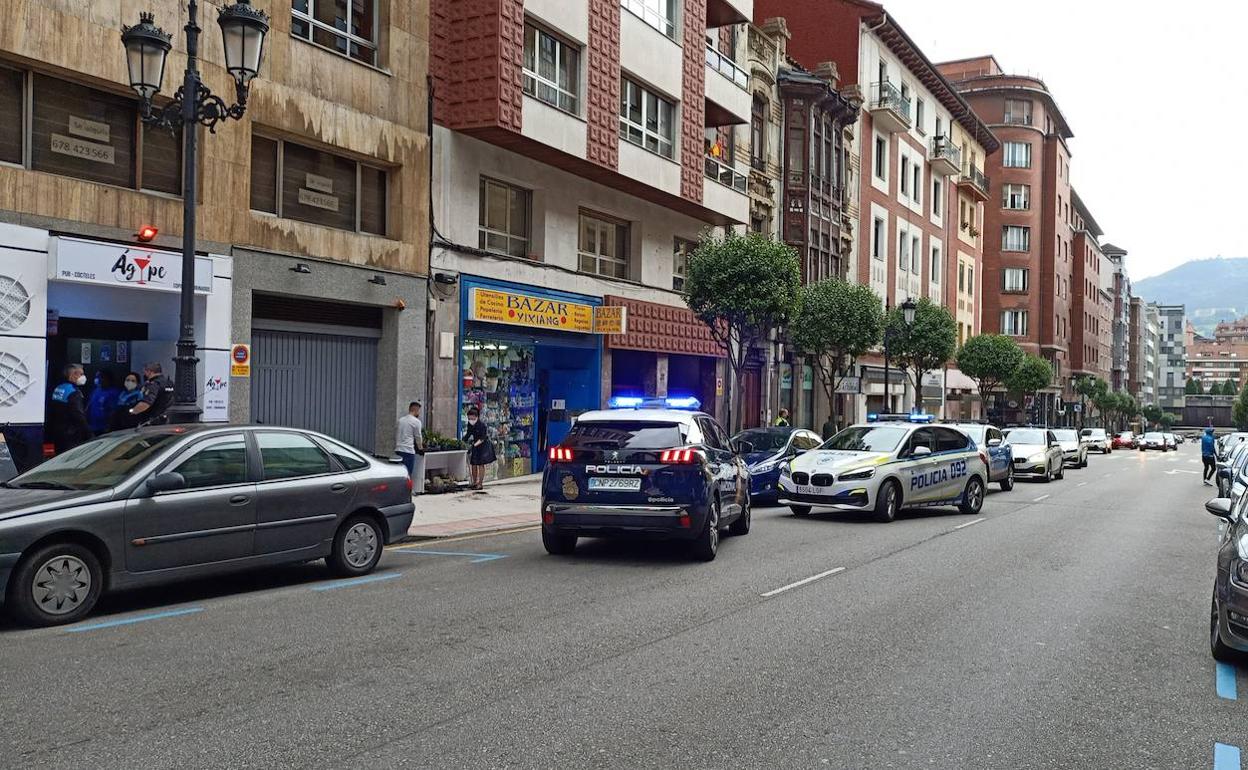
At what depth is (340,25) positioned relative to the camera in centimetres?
1811

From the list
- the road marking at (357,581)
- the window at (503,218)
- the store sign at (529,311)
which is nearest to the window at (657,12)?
the window at (503,218)

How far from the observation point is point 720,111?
2892 centimetres

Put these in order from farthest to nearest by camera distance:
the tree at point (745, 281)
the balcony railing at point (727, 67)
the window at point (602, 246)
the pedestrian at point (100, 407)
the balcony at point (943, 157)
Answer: the balcony at point (943, 157), the balcony railing at point (727, 67), the window at point (602, 246), the tree at point (745, 281), the pedestrian at point (100, 407)

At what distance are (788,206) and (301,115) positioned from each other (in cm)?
2158

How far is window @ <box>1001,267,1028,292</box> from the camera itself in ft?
254

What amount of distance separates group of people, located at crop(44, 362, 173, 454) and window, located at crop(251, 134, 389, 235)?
12.3 ft

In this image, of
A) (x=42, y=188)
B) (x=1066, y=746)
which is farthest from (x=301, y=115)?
(x=1066, y=746)

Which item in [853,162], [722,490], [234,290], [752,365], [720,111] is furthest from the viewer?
[853,162]

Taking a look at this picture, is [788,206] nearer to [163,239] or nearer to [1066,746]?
[163,239]

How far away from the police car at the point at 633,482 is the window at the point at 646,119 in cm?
1337

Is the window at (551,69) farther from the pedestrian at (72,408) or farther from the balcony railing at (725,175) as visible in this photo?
the pedestrian at (72,408)

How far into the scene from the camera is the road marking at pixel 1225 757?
16.1ft

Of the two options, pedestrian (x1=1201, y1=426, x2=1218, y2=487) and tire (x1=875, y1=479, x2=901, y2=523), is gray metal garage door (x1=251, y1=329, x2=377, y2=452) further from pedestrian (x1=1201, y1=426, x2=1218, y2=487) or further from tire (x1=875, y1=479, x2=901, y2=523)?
pedestrian (x1=1201, y1=426, x2=1218, y2=487)

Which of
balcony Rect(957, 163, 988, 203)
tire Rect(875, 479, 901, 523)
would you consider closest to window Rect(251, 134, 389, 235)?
tire Rect(875, 479, 901, 523)
